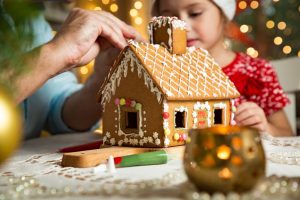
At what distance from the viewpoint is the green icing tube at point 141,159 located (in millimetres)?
706

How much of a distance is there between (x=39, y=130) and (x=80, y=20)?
607 millimetres

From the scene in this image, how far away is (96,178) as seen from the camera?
63 cm

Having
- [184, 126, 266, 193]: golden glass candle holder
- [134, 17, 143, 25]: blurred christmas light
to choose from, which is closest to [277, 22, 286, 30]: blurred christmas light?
[134, 17, 143, 25]: blurred christmas light

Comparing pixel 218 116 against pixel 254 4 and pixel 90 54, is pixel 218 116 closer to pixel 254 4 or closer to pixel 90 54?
pixel 90 54

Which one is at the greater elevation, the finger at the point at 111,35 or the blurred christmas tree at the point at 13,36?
the finger at the point at 111,35

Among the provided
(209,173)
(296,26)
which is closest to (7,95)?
(209,173)

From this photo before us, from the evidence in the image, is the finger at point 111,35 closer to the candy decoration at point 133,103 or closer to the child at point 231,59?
the candy decoration at point 133,103

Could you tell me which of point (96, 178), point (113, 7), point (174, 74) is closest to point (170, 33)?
point (174, 74)

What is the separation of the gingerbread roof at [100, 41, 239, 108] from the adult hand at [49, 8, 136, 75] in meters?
0.08

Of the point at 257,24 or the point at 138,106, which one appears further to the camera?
the point at 257,24

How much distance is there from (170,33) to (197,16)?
19.4 inches

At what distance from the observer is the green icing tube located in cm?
71

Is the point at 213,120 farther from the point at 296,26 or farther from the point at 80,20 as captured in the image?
the point at 296,26

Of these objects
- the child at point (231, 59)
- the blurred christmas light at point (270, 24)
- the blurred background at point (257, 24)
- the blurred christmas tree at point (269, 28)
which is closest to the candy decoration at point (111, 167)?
the child at point (231, 59)
